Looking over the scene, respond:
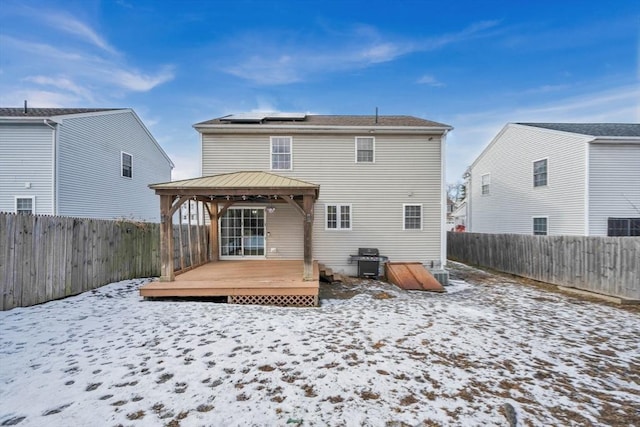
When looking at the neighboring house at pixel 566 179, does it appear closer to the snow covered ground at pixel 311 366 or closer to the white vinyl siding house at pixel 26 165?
the snow covered ground at pixel 311 366

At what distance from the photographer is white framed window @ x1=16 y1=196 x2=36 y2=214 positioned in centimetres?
997

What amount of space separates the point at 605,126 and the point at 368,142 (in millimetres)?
12410

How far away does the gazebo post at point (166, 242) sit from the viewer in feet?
22.0

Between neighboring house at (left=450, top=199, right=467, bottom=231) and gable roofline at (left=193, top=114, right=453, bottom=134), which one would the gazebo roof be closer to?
gable roofline at (left=193, top=114, right=453, bottom=134)

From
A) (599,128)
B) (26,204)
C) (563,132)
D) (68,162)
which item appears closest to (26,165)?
(68,162)

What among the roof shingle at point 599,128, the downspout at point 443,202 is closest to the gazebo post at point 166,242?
the downspout at point 443,202

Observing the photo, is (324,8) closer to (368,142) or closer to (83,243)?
(368,142)

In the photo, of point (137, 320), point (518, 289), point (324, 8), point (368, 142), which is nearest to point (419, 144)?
point (368, 142)

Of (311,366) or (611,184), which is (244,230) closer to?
(311,366)

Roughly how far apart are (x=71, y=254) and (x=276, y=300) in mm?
4930

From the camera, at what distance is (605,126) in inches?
505

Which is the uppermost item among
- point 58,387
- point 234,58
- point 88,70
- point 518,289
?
point 234,58

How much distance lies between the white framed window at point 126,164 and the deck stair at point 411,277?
13481mm

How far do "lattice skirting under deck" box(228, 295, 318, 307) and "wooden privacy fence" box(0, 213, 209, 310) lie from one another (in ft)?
9.06
